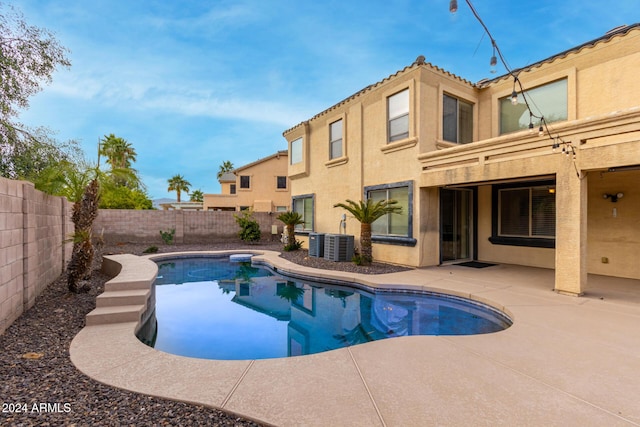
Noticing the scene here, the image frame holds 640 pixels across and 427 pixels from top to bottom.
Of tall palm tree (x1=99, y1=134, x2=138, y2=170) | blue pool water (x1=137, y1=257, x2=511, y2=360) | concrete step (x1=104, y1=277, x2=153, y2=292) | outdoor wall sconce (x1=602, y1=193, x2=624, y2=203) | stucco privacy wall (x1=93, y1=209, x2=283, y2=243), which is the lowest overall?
blue pool water (x1=137, y1=257, x2=511, y2=360)

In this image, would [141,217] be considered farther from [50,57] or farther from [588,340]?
[588,340]

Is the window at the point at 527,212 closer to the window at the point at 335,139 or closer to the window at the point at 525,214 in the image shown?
the window at the point at 525,214

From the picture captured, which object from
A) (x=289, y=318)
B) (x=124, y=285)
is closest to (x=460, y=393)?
(x=289, y=318)

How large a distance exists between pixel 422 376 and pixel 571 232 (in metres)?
5.21

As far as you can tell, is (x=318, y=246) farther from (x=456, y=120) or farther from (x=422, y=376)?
(x=422, y=376)

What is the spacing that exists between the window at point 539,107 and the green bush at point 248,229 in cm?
1310

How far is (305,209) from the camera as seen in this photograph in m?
15.1

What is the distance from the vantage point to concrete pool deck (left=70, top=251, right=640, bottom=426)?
8.16ft

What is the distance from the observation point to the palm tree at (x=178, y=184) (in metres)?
45.5

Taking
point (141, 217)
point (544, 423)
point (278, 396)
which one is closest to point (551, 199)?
point (544, 423)

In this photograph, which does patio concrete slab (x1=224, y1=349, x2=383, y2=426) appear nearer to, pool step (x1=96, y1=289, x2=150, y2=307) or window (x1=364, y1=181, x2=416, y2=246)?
pool step (x1=96, y1=289, x2=150, y2=307)

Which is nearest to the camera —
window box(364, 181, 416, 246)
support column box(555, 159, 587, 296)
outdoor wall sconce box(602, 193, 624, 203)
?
support column box(555, 159, 587, 296)

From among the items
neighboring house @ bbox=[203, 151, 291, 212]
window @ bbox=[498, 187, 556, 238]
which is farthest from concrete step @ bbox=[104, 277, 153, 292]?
neighboring house @ bbox=[203, 151, 291, 212]

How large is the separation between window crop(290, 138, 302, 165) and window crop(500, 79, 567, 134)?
877 cm
